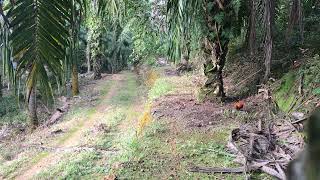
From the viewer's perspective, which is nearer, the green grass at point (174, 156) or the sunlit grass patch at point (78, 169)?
the green grass at point (174, 156)

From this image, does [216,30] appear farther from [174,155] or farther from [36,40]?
[36,40]

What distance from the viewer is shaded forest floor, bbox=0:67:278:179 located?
5.09 meters

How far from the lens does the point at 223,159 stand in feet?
16.3

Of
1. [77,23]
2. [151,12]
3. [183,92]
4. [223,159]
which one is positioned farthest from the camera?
[151,12]

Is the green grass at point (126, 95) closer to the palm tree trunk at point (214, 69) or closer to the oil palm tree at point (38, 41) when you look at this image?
the palm tree trunk at point (214, 69)

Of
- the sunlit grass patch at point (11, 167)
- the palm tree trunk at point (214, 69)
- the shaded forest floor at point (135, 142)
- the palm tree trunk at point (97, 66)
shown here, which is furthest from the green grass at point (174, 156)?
the palm tree trunk at point (97, 66)

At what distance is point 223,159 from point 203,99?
3377 millimetres

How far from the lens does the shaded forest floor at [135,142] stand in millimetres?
5091

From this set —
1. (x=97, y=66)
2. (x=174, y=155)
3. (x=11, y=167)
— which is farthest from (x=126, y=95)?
(x=174, y=155)

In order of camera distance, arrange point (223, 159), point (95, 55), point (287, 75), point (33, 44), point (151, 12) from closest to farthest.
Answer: point (33, 44) → point (223, 159) → point (287, 75) → point (151, 12) → point (95, 55)

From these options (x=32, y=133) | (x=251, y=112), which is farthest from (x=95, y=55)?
(x=251, y=112)

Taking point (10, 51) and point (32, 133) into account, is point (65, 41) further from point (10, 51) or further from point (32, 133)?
point (32, 133)

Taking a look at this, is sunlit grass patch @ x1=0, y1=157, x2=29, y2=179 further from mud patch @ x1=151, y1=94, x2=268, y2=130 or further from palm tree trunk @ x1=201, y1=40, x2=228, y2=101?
palm tree trunk @ x1=201, y1=40, x2=228, y2=101

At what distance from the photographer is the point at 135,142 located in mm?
6344
